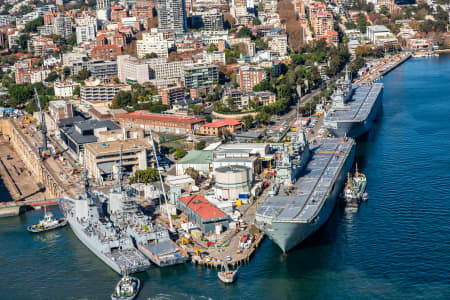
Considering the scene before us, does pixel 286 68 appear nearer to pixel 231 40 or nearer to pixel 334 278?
pixel 231 40

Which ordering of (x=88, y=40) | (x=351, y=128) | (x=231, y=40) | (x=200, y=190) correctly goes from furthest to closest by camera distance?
(x=88, y=40), (x=231, y=40), (x=351, y=128), (x=200, y=190)

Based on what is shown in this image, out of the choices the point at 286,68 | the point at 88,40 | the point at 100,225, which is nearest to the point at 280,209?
the point at 100,225

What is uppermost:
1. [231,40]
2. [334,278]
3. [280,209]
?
[231,40]

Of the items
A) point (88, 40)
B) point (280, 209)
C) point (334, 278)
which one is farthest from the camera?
point (88, 40)

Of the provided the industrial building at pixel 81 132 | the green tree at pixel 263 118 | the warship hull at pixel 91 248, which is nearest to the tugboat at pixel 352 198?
the warship hull at pixel 91 248

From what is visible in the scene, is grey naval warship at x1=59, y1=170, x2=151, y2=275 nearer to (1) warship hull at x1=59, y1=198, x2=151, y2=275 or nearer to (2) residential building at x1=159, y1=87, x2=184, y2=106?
(1) warship hull at x1=59, y1=198, x2=151, y2=275

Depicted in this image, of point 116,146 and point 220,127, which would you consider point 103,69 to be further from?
point 116,146

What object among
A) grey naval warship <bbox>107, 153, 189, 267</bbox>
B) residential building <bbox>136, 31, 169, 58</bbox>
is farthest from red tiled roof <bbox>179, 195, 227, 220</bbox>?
residential building <bbox>136, 31, 169, 58</bbox>

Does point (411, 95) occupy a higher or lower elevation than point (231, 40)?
lower
